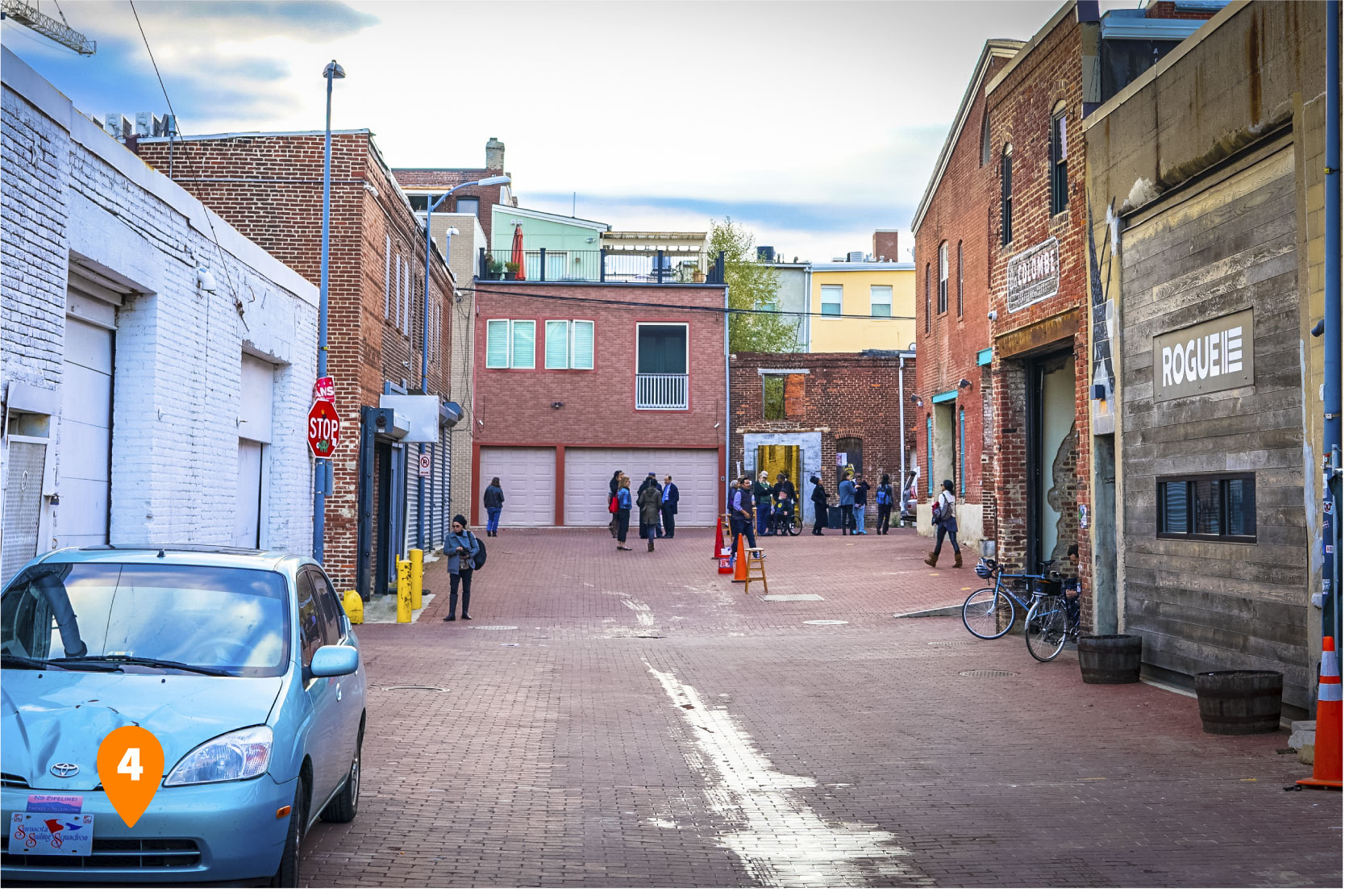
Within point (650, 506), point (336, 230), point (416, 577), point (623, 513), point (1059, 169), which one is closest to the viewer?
point (1059, 169)

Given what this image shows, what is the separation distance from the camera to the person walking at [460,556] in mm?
20016

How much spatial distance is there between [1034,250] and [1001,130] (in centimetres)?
307

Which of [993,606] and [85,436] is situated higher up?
[85,436]

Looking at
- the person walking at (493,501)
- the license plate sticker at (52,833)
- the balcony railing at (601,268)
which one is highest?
the balcony railing at (601,268)

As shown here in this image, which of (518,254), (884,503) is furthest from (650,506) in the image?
(518,254)

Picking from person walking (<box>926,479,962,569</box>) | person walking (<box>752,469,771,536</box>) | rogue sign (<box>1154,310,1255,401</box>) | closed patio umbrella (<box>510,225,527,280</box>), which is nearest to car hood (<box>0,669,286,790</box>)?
rogue sign (<box>1154,310,1255,401</box>)

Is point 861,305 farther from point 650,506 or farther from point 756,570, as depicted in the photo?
point 756,570

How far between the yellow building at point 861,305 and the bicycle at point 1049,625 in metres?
40.0

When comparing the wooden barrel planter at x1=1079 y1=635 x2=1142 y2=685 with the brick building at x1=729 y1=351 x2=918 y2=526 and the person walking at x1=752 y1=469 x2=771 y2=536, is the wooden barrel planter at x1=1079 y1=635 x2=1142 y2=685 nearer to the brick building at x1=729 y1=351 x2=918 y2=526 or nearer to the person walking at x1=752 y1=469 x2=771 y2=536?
the person walking at x1=752 y1=469 x2=771 y2=536

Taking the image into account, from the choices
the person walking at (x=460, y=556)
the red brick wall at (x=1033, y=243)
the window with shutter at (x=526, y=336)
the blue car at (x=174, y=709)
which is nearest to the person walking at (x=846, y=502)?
the window with shutter at (x=526, y=336)

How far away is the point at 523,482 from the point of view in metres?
39.9

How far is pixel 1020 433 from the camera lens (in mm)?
19125

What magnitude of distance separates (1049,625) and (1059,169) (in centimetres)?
621

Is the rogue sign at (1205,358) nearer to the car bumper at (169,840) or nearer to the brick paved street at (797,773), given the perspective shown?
the brick paved street at (797,773)
